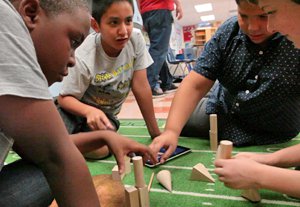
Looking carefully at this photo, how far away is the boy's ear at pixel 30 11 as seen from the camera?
40 centimetres

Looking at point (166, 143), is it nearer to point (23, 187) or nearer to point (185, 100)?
point (185, 100)

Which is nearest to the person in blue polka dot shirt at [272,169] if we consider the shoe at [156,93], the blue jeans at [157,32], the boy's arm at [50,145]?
the boy's arm at [50,145]

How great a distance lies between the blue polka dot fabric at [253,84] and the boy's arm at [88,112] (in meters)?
0.36

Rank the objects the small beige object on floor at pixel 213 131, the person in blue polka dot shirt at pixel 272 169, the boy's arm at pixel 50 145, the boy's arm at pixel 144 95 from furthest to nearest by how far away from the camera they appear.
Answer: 1. the boy's arm at pixel 144 95
2. the small beige object on floor at pixel 213 131
3. the person in blue polka dot shirt at pixel 272 169
4. the boy's arm at pixel 50 145

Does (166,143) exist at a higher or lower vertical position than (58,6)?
lower

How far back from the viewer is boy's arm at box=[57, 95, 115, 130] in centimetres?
80

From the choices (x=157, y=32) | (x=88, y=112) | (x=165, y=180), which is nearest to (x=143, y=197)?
(x=165, y=180)

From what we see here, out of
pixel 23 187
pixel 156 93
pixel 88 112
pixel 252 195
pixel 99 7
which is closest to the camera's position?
pixel 23 187

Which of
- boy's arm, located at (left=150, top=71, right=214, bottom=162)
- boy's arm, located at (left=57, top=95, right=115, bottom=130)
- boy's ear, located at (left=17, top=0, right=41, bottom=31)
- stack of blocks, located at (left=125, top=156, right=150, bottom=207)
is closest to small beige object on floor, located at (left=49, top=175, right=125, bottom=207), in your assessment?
stack of blocks, located at (left=125, top=156, right=150, bottom=207)

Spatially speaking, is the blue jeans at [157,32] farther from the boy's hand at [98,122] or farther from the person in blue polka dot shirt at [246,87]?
the boy's hand at [98,122]

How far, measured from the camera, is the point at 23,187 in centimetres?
53

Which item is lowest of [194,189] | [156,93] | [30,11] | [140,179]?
[156,93]

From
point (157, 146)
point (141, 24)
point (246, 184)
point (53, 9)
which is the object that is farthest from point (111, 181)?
point (141, 24)

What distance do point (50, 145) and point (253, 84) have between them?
0.71 meters
